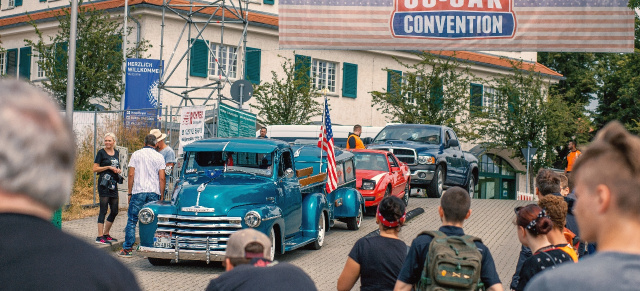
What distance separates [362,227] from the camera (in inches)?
695

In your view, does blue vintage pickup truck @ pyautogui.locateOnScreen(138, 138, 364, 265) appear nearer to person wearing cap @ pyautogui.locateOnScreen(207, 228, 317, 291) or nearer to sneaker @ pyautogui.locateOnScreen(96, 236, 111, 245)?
sneaker @ pyautogui.locateOnScreen(96, 236, 111, 245)

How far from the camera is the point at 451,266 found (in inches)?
187

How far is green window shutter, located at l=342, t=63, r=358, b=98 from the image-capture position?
41.5 m

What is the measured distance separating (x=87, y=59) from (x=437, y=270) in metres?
25.7

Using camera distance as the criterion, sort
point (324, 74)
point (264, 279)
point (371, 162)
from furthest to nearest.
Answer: point (324, 74) → point (371, 162) → point (264, 279)

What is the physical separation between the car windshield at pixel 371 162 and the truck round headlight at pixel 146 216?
8.21 m

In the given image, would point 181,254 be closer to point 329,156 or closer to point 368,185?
point 329,156

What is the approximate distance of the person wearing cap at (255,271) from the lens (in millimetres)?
3533

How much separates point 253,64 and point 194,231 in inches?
1028

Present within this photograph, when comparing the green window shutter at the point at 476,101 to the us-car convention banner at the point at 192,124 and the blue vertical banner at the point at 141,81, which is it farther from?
the us-car convention banner at the point at 192,124

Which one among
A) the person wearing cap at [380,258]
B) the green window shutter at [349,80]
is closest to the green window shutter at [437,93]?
the green window shutter at [349,80]

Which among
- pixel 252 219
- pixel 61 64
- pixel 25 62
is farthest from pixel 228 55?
pixel 252 219

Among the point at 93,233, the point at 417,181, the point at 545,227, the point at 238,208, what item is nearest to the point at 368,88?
the point at 417,181

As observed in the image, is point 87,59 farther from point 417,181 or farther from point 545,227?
point 545,227
